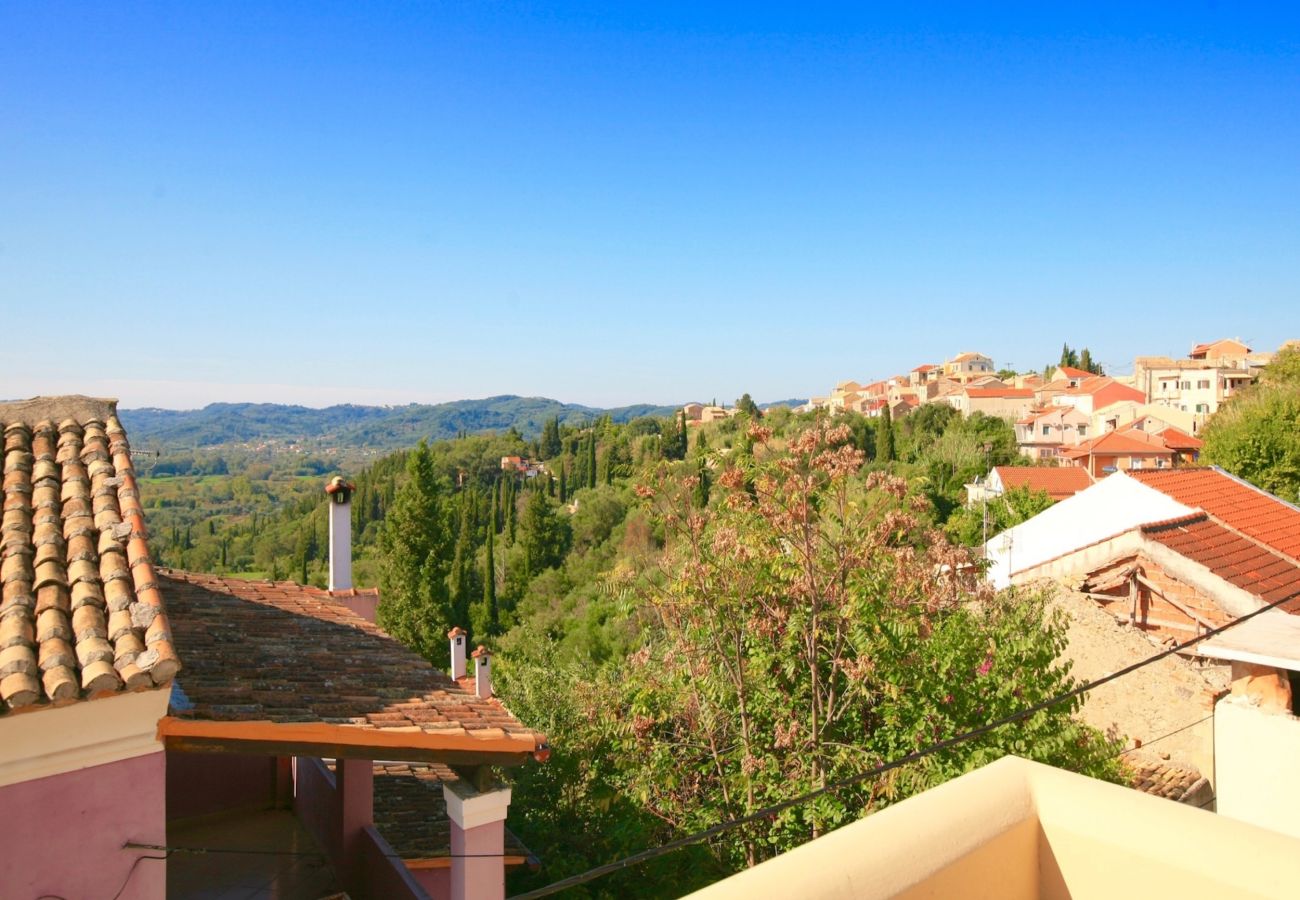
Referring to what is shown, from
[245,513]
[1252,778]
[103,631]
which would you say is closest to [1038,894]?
[1252,778]

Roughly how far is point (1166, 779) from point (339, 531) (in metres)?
8.25

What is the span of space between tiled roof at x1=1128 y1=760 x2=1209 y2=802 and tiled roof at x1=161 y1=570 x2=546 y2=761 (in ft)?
19.6

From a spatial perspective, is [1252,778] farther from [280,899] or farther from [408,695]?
[280,899]

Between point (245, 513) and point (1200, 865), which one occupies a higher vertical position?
point (1200, 865)

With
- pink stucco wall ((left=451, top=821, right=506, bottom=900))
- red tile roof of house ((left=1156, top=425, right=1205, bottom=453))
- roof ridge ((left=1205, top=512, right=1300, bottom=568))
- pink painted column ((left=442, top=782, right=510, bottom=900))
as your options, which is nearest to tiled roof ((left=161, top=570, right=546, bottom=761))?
pink painted column ((left=442, top=782, right=510, bottom=900))

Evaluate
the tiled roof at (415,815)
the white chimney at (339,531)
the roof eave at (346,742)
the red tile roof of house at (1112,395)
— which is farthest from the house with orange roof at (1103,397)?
the roof eave at (346,742)

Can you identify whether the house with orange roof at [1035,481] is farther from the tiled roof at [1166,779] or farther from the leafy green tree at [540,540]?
the tiled roof at [1166,779]

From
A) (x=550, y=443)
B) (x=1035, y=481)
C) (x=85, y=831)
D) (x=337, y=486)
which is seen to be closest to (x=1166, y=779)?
(x=337, y=486)

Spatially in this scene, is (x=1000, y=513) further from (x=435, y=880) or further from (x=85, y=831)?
(x=85, y=831)

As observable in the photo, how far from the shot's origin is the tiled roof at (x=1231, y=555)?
9.08m

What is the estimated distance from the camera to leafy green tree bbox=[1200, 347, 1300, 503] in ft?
72.3

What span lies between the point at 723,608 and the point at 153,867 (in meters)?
3.65

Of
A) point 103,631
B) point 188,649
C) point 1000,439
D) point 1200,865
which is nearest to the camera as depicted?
point 1200,865

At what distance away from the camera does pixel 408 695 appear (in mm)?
4504
